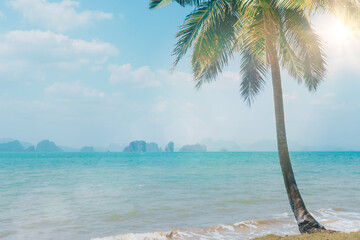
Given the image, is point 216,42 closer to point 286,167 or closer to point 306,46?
point 306,46

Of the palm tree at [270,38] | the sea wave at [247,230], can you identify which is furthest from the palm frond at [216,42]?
the sea wave at [247,230]

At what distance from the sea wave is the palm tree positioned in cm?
203

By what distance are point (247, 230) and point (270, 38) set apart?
5.85 m

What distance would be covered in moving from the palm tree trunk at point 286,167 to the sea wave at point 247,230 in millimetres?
1814

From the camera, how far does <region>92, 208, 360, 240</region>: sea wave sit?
28.5 feet

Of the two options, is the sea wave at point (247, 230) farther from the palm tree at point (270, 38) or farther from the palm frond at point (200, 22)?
the palm frond at point (200, 22)

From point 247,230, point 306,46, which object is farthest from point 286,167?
point 306,46

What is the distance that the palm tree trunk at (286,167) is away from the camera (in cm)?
718

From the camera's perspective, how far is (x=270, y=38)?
7.56 m

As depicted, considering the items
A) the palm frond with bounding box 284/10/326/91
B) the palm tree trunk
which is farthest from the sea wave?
the palm frond with bounding box 284/10/326/91

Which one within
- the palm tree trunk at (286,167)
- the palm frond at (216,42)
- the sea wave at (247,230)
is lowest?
the sea wave at (247,230)

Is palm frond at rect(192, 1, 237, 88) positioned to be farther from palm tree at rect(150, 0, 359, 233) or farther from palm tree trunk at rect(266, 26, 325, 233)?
palm tree trunk at rect(266, 26, 325, 233)

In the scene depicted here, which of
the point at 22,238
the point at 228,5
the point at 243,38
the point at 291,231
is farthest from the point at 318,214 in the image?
the point at 22,238

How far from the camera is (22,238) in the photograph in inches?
361
